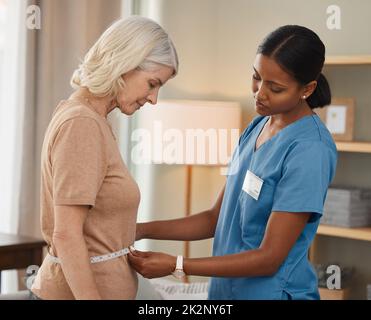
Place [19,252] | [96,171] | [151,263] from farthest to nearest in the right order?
[19,252]
[151,263]
[96,171]

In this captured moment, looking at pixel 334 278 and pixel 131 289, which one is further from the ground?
pixel 131 289

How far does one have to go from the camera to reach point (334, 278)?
2.98m

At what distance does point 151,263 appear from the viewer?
1.40 m

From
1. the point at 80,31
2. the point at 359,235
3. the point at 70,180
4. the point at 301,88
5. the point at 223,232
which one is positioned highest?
A: the point at 80,31

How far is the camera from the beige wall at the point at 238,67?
297 cm

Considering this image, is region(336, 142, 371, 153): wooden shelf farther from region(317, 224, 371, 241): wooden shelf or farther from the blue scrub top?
A: the blue scrub top

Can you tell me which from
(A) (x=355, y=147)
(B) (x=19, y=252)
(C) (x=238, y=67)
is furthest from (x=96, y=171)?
(C) (x=238, y=67)

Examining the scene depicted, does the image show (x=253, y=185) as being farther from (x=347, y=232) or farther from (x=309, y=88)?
(x=347, y=232)

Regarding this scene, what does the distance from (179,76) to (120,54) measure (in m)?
2.16

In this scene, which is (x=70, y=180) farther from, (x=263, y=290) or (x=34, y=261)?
(x=34, y=261)

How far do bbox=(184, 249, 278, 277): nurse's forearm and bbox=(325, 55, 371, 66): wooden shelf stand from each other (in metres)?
1.53

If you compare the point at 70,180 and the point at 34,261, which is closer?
the point at 70,180

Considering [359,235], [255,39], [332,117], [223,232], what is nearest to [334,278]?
[359,235]

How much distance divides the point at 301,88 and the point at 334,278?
1.70m
